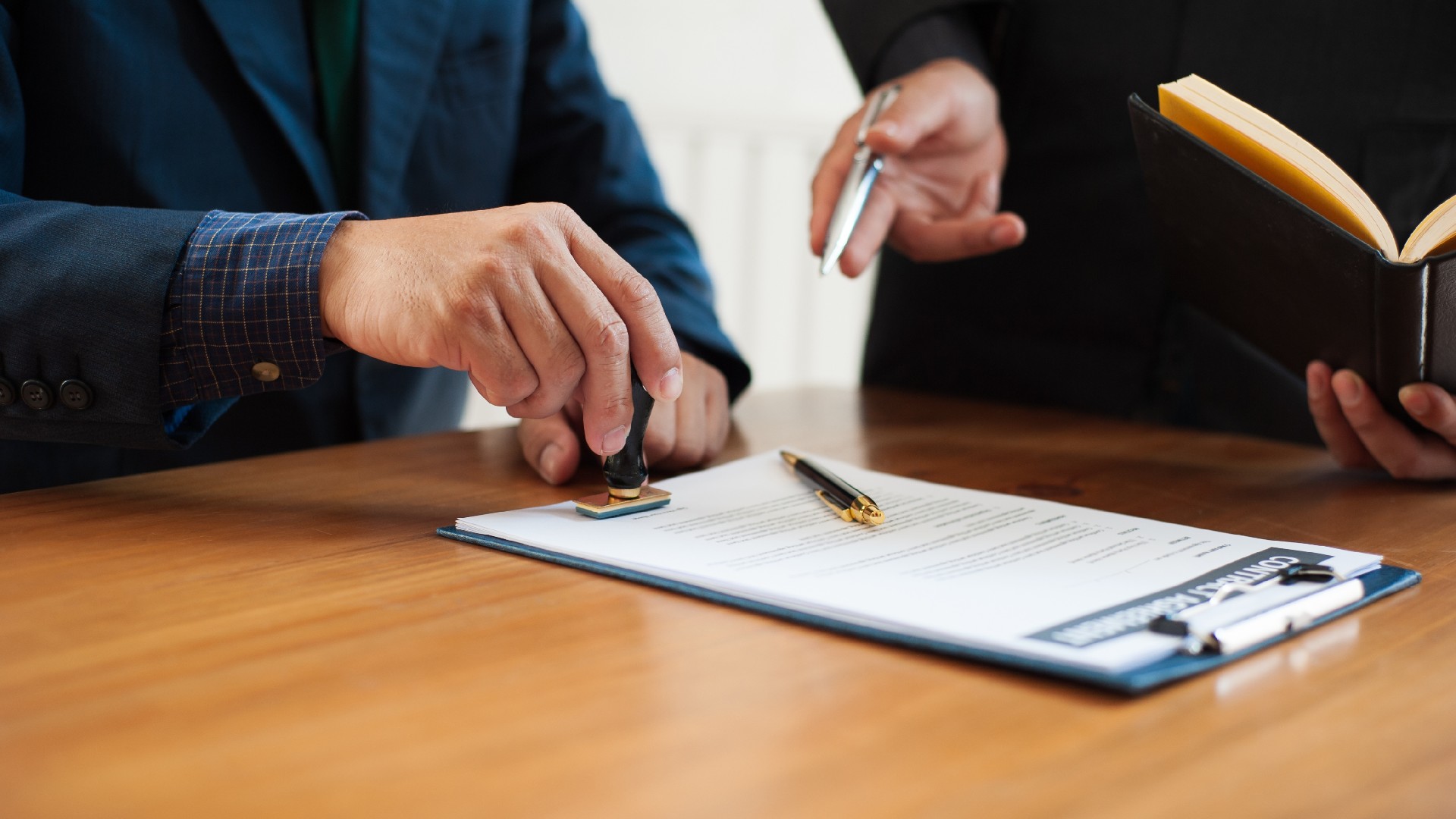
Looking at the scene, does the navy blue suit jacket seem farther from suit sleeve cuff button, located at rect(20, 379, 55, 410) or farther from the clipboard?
the clipboard

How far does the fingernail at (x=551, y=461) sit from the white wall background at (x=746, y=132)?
1.52m

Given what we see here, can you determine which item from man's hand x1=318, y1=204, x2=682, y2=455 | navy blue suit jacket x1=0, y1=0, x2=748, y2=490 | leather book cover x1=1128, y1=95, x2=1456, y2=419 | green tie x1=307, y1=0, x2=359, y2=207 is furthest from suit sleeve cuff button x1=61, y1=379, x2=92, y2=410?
leather book cover x1=1128, y1=95, x2=1456, y2=419

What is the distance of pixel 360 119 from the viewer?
3.37ft

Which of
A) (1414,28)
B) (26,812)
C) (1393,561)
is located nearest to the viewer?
(26,812)

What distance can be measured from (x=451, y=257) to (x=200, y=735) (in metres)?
0.31

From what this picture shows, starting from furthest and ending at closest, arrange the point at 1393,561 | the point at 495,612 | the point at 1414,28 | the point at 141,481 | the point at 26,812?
the point at 1414,28 < the point at 141,481 < the point at 1393,561 < the point at 495,612 < the point at 26,812

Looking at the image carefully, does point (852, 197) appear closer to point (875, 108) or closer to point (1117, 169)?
point (875, 108)

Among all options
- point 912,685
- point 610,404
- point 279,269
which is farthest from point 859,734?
point 279,269

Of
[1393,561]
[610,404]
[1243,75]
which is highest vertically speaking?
[1243,75]

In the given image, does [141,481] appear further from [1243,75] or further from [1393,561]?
[1243,75]

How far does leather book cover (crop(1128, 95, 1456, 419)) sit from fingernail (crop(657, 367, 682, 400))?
0.36 m

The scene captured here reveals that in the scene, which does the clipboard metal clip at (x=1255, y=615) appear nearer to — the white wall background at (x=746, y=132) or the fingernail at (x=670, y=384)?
the fingernail at (x=670, y=384)

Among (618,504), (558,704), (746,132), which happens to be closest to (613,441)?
(618,504)

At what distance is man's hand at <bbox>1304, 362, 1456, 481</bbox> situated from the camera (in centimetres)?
78
